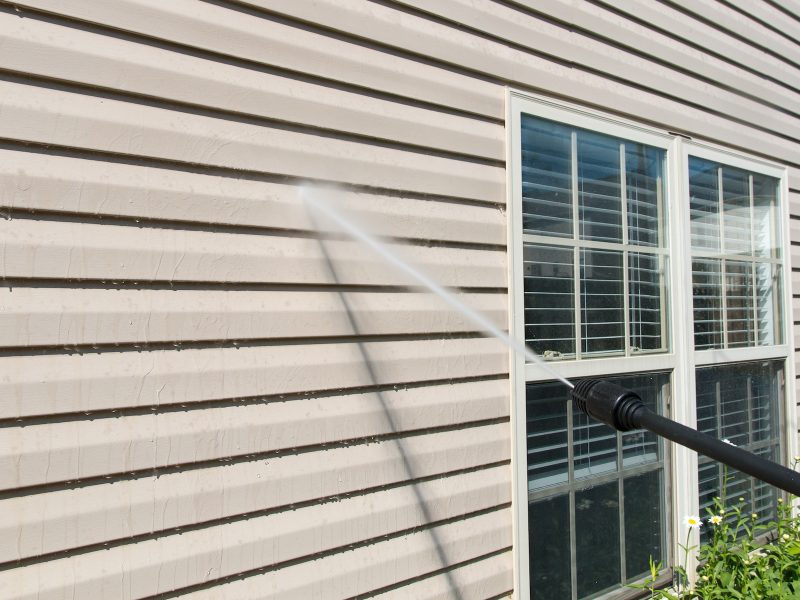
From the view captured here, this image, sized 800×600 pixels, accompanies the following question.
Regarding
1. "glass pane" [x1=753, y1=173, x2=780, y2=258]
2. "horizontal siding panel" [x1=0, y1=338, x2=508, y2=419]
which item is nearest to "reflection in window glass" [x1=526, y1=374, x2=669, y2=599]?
"horizontal siding panel" [x1=0, y1=338, x2=508, y2=419]

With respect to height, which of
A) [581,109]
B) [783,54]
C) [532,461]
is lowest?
A: [532,461]

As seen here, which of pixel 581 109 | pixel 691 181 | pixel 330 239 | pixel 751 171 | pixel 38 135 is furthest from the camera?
pixel 751 171

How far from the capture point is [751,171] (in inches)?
137

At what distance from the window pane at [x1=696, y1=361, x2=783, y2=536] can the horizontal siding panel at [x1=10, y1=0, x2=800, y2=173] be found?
4.38 feet

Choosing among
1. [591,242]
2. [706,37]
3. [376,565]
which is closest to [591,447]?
[591,242]

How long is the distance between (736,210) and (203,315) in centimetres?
310

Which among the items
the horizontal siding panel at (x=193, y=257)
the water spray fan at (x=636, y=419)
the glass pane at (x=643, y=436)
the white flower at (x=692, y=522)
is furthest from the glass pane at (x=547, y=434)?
the water spray fan at (x=636, y=419)

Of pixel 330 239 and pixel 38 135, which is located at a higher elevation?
pixel 38 135

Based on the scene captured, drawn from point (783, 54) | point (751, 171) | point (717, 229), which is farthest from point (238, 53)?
point (783, 54)

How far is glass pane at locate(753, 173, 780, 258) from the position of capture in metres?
3.57

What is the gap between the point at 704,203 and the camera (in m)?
3.20

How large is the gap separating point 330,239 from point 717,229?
95.6 inches

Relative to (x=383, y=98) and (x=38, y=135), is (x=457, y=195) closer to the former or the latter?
(x=383, y=98)

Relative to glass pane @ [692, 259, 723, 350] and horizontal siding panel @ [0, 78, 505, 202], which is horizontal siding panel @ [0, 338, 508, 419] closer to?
horizontal siding panel @ [0, 78, 505, 202]
